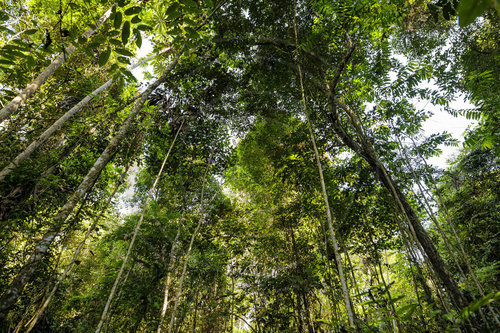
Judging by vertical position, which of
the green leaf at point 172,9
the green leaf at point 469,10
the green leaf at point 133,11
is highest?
the green leaf at point 172,9

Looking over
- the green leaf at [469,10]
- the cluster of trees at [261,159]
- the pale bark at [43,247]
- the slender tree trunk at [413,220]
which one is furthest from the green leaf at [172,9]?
the pale bark at [43,247]

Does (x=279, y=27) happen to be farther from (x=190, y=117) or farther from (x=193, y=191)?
(x=193, y=191)

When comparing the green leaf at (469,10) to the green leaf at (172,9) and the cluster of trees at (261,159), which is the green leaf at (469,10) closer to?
the green leaf at (172,9)

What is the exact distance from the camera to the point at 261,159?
6.03 meters

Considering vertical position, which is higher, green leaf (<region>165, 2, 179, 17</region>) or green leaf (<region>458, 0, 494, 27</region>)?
green leaf (<region>165, 2, 179, 17</region>)

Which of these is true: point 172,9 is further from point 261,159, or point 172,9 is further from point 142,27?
point 261,159

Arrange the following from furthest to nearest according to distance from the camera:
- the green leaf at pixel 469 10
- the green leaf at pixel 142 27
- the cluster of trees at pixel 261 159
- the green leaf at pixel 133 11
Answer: the cluster of trees at pixel 261 159 → the green leaf at pixel 142 27 → the green leaf at pixel 133 11 → the green leaf at pixel 469 10

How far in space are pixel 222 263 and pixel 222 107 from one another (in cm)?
407

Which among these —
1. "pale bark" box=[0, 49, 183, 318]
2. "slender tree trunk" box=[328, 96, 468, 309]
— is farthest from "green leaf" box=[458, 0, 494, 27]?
"pale bark" box=[0, 49, 183, 318]

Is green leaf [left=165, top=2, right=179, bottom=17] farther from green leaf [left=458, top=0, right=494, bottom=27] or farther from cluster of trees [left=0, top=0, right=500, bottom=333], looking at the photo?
cluster of trees [left=0, top=0, right=500, bottom=333]

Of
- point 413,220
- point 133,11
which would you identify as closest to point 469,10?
point 133,11

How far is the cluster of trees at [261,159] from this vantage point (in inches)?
123

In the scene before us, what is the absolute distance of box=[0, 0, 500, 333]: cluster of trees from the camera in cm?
313

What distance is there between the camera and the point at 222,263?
17.3ft
